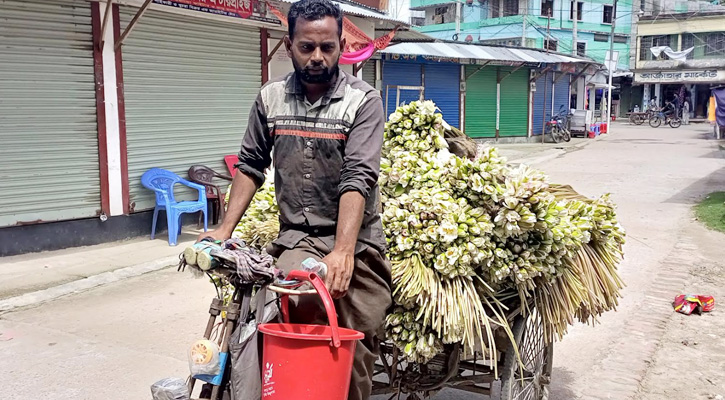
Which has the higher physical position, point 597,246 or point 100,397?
point 597,246

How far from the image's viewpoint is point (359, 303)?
8.50 ft

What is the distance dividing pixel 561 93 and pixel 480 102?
7365mm

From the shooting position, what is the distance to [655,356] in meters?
4.79

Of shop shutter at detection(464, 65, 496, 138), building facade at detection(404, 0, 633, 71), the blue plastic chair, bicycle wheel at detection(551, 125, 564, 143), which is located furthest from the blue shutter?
the blue plastic chair

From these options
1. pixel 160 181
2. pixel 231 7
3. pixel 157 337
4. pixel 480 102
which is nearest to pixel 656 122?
pixel 480 102

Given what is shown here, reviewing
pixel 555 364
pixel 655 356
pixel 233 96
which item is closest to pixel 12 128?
pixel 233 96

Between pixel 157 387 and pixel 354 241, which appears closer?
pixel 157 387

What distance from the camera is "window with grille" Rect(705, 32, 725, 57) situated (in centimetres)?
4322

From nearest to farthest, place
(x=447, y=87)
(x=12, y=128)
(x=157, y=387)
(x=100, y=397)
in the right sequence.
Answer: (x=157, y=387), (x=100, y=397), (x=12, y=128), (x=447, y=87)

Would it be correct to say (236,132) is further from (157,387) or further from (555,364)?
(157,387)

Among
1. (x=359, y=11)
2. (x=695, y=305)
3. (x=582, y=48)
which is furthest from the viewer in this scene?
(x=582, y=48)

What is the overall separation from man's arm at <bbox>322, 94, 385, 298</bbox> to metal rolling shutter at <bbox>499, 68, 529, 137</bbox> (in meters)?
22.2

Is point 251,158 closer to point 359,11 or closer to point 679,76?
point 359,11

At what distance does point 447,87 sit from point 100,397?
18878 millimetres
